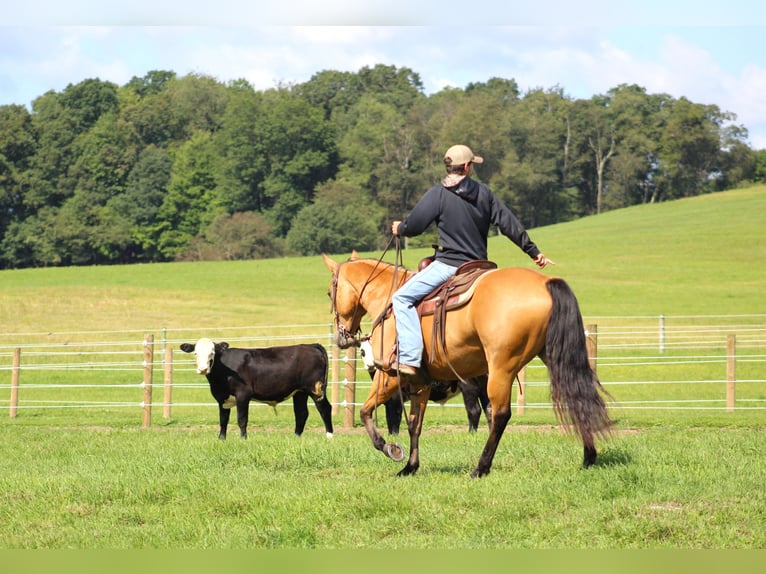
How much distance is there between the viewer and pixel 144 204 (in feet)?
301

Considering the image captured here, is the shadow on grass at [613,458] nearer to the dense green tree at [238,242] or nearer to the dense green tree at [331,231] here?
the dense green tree at [331,231]

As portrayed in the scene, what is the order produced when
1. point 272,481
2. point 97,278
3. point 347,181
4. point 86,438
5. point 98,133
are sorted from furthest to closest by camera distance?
point 98,133 → point 347,181 → point 97,278 → point 86,438 → point 272,481

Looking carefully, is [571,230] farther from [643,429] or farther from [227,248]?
[643,429]

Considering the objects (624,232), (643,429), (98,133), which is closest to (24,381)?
(643,429)

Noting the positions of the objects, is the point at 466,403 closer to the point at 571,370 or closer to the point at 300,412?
the point at 300,412

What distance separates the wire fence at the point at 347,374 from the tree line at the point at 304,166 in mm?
46410

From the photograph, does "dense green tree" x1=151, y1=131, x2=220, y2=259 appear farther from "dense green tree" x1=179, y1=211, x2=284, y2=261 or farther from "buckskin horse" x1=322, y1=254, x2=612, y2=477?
"buckskin horse" x1=322, y1=254, x2=612, y2=477

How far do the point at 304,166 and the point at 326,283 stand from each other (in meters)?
43.2

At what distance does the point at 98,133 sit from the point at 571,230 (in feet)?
160

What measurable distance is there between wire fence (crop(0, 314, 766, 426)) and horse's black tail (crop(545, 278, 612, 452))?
29.1 feet

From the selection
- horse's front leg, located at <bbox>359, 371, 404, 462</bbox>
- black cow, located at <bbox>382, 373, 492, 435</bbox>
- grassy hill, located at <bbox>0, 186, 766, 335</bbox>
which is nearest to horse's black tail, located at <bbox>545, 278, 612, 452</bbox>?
horse's front leg, located at <bbox>359, 371, 404, 462</bbox>

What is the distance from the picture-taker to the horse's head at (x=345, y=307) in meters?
10.4

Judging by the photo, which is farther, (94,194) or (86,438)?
(94,194)

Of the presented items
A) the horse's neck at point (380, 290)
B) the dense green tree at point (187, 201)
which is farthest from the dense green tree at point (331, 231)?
the horse's neck at point (380, 290)
